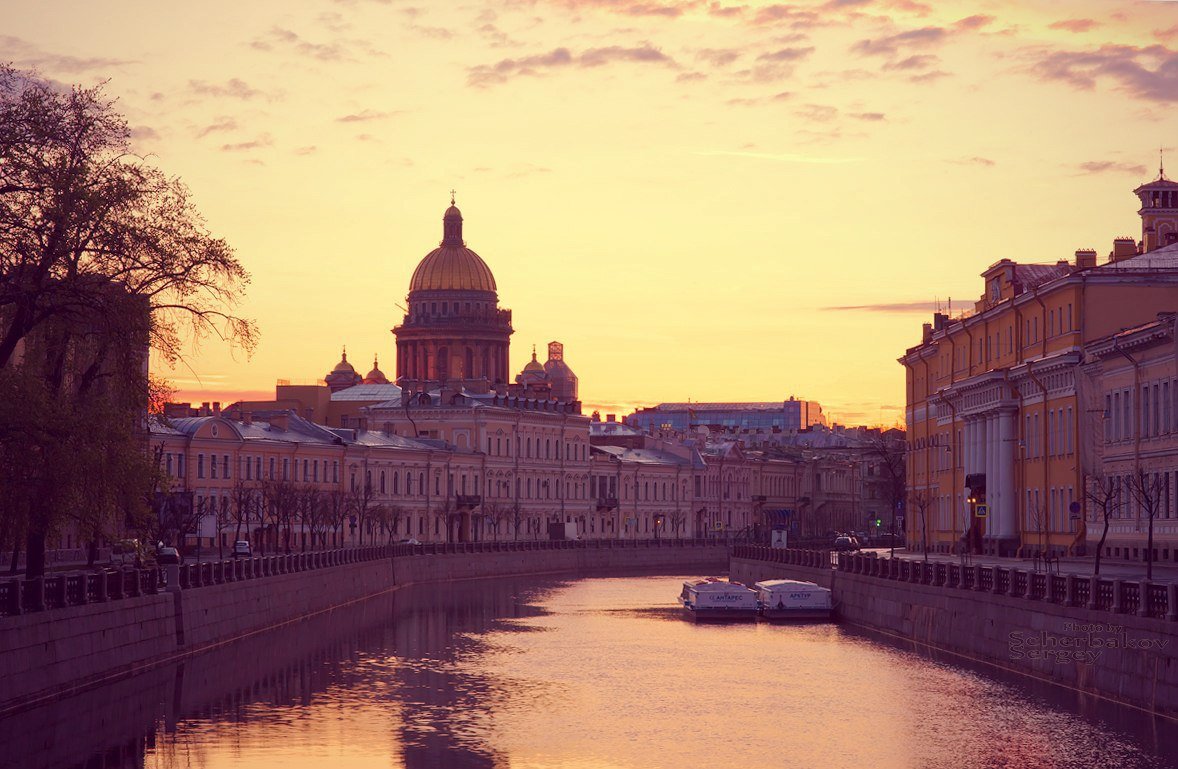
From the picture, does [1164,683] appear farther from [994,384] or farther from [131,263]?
[994,384]

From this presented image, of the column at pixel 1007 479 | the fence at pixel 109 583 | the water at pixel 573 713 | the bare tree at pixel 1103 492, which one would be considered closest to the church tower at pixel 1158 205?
the column at pixel 1007 479

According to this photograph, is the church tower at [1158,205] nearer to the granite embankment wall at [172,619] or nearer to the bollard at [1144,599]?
the granite embankment wall at [172,619]

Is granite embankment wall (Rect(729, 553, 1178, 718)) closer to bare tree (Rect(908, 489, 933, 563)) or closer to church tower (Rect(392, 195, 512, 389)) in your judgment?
bare tree (Rect(908, 489, 933, 563))

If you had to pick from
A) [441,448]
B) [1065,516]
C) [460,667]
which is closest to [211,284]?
[460,667]

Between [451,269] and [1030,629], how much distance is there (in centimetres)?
14890

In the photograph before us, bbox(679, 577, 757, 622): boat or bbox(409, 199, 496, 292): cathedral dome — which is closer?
bbox(679, 577, 757, 622): boat

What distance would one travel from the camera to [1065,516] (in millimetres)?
74875

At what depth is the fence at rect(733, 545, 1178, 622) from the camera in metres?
37.2

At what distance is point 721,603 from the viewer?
252 feet

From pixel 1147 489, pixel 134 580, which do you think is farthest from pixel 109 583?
pixel 1147 489

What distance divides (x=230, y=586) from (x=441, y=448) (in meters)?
82.6

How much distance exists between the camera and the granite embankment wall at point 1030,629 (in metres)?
37.4

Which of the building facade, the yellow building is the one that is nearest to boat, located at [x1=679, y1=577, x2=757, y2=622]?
the yellow building

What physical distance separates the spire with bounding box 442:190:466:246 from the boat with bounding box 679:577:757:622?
12063 cm
